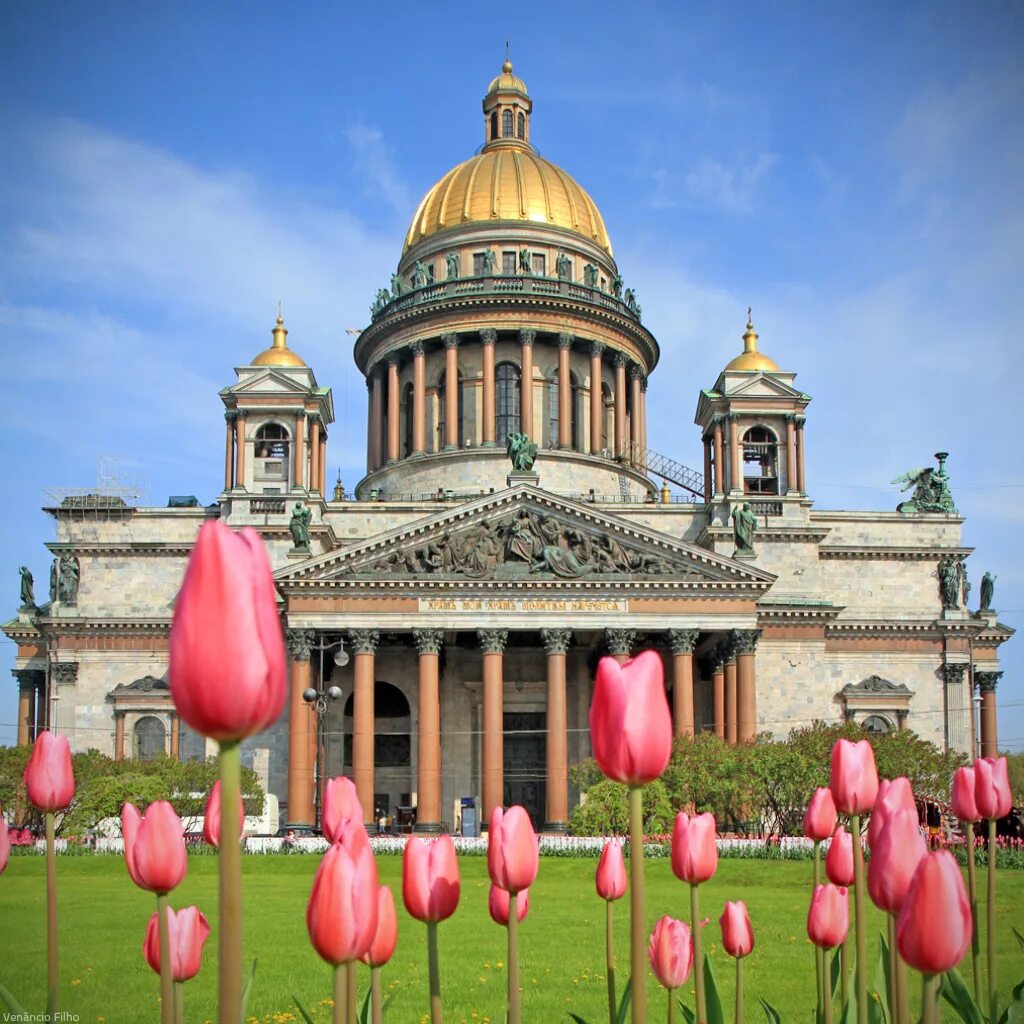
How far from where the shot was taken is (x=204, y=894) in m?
29.5

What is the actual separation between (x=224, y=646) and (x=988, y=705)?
70305mm

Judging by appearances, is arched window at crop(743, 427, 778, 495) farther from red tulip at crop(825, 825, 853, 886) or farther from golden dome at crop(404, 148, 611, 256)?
red tulip at crop(825, 825, 853, 886)

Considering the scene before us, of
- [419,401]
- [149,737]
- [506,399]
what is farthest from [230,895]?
[506,399]

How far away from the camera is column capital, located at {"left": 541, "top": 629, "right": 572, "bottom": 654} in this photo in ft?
181

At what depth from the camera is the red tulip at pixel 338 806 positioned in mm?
6254

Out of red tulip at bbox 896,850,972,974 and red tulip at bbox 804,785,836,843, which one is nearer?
red tulip at bbox 896,850,972,974

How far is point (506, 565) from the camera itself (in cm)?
5609

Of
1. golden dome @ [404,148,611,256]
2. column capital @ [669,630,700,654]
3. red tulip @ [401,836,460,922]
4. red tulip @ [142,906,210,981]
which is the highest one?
→ golden dome @ [404,148,611,256]

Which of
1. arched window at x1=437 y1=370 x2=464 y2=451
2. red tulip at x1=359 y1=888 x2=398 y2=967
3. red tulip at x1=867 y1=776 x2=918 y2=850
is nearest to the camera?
red tulip at x1=359 y1=888 x2=398 y2=967

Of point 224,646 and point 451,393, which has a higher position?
point 451,393

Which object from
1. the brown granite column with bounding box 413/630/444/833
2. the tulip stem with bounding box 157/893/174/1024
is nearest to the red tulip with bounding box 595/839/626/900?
the tulip stem with bounding box 157/893/174/1024

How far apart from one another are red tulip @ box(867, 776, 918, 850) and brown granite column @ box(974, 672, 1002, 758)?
65900 mm

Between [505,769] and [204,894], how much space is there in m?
32.8

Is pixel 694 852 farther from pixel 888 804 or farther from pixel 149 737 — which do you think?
pixel 149 737
